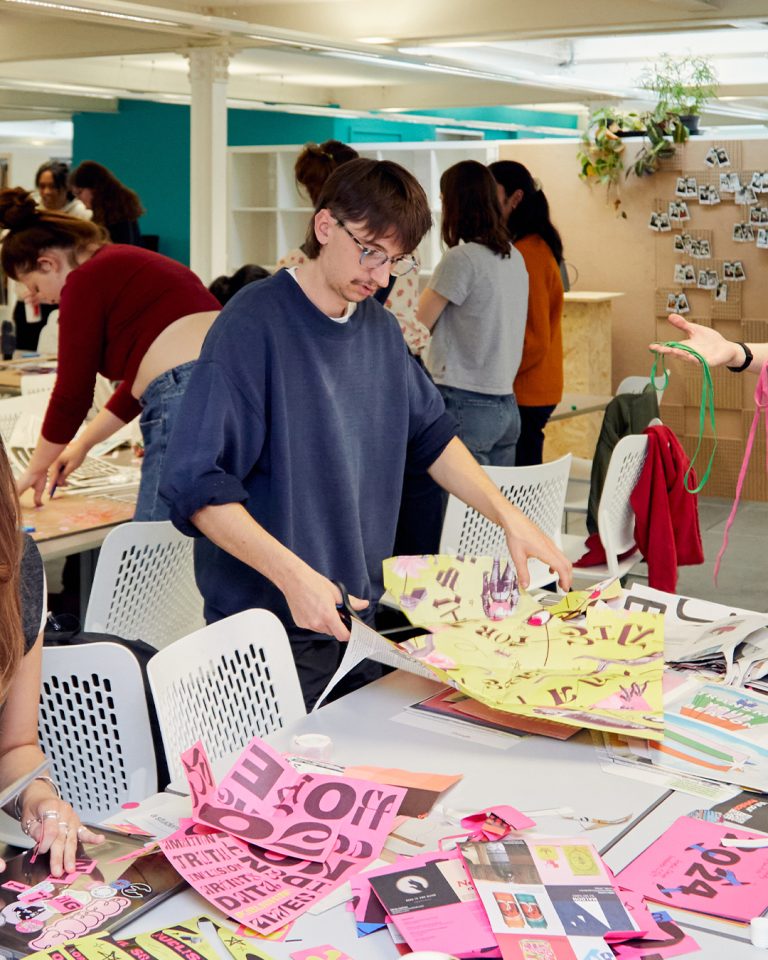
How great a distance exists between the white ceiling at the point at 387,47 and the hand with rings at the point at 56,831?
3881 mm

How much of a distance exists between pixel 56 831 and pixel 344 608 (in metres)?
0.59

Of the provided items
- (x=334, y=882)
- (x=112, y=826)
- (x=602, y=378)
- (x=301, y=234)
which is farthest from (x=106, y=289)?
(x=301, y=234)

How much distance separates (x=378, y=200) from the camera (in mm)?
2184

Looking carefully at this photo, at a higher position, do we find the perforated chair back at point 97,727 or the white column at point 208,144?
the white column at point 208,144

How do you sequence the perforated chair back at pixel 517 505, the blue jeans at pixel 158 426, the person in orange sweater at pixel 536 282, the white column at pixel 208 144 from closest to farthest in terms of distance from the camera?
the blue jeans at pixel 158 426
the perforated chair back at pixel 517 505
the person in orange sweater at pixel 536 282
the white column at pixel 208 144

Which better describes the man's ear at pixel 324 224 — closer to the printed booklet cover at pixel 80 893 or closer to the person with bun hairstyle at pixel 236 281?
the printed booklet cover at pixel 80 893

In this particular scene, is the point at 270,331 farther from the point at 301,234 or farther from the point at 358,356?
the point at 301,234

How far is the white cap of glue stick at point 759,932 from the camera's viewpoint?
4.34ft

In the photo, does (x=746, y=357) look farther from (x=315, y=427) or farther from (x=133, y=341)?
(x=133, y=341)

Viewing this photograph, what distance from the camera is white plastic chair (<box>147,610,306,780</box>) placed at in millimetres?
2008

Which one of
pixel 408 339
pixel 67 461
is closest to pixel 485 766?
pixel 67 461

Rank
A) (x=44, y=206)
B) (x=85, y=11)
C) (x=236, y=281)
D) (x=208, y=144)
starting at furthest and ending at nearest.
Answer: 1. (x=44, y=206)
2. (x=208, y=144)
3. (x=85, y=11)
4. (x=236, y=281)

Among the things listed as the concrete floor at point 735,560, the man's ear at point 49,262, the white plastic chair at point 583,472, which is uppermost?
the man's ear at point 49,262

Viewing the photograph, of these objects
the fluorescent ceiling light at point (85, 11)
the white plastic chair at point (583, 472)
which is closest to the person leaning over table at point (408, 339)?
the fluorescent ceiling light at point (85, 11)
